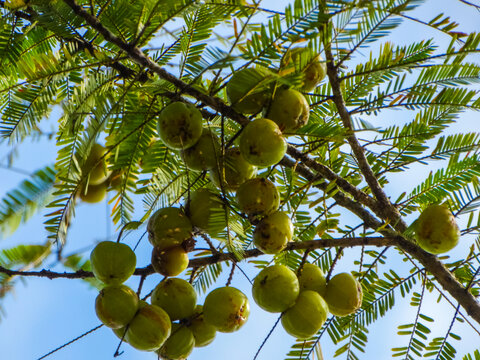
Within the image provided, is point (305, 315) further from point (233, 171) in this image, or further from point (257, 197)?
point (233, 171)

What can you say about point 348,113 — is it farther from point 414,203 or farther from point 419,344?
point 419,344

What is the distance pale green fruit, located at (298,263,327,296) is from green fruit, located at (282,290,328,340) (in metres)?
0.10

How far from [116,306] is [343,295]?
803 millimetres

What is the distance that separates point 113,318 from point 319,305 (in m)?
0.70

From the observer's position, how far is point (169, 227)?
1661mm

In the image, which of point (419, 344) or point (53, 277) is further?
point (419, 344)

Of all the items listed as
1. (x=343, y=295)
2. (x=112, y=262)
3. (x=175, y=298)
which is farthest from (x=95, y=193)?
(x=343, y=295)

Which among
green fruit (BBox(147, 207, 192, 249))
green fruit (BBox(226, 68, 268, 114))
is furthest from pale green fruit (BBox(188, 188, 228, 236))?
green fruit (BBox(226, 68, 268, 114))

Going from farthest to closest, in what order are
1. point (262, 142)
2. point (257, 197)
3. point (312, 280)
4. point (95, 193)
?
point (95, 193), point (312, 280), point (257, 197), point (262, 142)

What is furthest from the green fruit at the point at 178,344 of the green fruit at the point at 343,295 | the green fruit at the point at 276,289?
the green fruit at the point at 343,295

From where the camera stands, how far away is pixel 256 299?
174 centimetres

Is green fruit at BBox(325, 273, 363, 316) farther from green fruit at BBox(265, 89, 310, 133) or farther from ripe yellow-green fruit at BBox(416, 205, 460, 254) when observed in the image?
green fruit at BBox(265, 89, 310, 133)

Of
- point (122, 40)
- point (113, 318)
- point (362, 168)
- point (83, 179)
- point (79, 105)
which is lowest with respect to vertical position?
point (113, 318)

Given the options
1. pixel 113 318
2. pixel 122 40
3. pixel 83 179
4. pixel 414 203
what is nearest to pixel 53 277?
pixel 113 318
